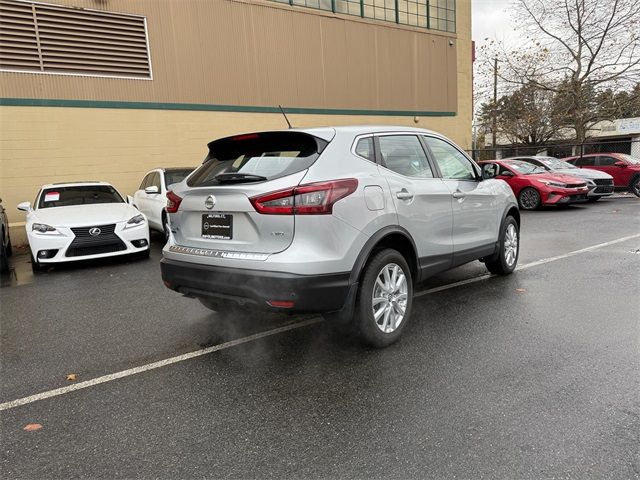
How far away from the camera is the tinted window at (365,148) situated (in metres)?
3.82

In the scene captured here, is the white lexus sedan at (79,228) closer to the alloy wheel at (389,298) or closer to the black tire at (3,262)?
the black tire at (3,262)

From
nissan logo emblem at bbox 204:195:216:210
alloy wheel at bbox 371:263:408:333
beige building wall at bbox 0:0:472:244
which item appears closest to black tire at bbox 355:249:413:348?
alloy wheel at bbox 371:263:408:333

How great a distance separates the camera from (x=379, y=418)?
2.85 m

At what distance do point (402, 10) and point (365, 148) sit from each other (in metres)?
15.9

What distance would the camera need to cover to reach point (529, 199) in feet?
43.9

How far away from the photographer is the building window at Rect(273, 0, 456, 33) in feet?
51.2

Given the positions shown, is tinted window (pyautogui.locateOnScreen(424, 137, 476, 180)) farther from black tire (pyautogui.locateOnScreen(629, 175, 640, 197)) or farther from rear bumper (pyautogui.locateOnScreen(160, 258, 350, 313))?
black tire (pyautogui.locateOnScreen(629, 175, 640, 197))

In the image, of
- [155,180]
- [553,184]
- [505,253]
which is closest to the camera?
[505,253]

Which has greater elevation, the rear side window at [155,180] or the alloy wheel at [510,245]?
the rear side window at [155,180]

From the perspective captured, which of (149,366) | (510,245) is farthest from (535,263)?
(149,366)

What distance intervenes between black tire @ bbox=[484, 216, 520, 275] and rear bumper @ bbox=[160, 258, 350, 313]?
10.1ft

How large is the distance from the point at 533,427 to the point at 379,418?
87 cm

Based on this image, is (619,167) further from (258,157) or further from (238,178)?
(238,178)

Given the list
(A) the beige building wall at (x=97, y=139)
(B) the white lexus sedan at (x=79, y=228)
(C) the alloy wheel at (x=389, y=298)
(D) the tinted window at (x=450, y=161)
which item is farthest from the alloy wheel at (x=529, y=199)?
(C) the alloy wheel at (x=389, y=298)
